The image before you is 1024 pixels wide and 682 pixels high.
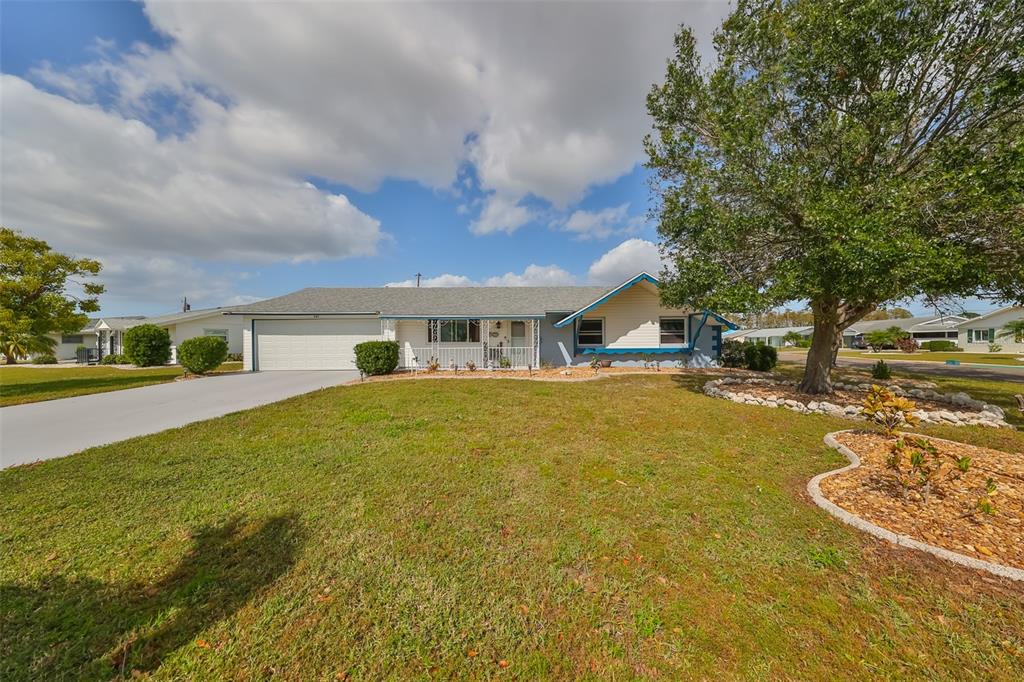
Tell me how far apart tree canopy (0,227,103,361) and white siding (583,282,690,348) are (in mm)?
21021

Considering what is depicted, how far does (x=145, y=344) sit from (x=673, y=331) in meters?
26.8

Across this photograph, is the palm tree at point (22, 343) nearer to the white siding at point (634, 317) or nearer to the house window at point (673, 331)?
the white siding at point (634, 317)

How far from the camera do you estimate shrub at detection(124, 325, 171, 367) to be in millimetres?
18594

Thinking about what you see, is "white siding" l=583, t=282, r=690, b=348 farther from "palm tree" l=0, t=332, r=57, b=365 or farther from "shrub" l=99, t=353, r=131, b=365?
"shrub" l=99, t=353, r=131, b=365

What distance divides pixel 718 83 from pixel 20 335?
2376 centimetres

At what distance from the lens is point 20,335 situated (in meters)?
12.5

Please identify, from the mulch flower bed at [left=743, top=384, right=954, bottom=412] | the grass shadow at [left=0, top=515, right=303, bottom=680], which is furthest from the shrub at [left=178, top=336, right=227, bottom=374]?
the mulch flower bed at [left=743, top=384, right=954, bottom=412]

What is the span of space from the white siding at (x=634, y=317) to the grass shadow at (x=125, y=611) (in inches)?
610

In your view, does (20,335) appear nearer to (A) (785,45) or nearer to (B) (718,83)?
(B) (718,83)

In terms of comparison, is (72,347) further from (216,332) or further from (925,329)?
(925,329)

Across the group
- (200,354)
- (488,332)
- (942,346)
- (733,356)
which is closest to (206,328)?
(200,354)

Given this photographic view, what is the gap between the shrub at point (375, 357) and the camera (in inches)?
562

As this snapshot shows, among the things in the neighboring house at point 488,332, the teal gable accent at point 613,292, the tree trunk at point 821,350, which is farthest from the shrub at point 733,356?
the tree trunk at point 821,350

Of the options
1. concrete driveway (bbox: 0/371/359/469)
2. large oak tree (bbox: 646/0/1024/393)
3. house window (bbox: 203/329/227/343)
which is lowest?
concrete driveway (bbox: 0/371/359/469)
